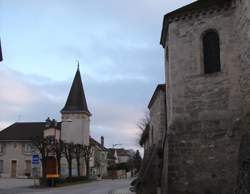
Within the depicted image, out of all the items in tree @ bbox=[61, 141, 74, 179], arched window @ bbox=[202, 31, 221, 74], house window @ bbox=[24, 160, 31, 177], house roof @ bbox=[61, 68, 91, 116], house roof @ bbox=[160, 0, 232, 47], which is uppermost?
house roof @ bbox=[61, 68, 91, 116]

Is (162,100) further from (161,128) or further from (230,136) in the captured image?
(230,136)

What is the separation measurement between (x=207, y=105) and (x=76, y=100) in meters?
56.4

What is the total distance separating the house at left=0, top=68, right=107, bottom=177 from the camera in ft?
240

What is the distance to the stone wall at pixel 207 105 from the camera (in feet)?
59.6

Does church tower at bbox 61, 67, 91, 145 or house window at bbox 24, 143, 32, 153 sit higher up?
church tower at bbox 61, 67, 91, 145

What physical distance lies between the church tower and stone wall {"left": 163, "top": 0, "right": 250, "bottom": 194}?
176 ft

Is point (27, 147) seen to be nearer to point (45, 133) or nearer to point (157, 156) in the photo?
point (45, 133)

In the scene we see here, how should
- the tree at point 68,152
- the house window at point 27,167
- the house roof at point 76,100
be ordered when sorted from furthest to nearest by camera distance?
the house window at point 27,167
the house roof at point 76,100
the tree at point 68,152

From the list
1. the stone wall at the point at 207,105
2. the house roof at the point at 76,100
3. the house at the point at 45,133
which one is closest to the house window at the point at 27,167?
the house at the point at 45,133

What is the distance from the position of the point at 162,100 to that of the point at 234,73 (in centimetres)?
888

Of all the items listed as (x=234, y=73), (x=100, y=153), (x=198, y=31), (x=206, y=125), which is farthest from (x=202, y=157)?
(x=100, y=153)

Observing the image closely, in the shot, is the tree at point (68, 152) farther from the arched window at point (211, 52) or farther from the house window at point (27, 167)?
the arched window at point (211, 52)

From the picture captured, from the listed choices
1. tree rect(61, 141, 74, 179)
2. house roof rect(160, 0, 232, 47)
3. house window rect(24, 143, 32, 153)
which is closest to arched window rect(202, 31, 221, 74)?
house roof rect(160, 0, 232, 47)

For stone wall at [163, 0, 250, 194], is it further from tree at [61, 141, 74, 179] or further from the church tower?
the church tower
